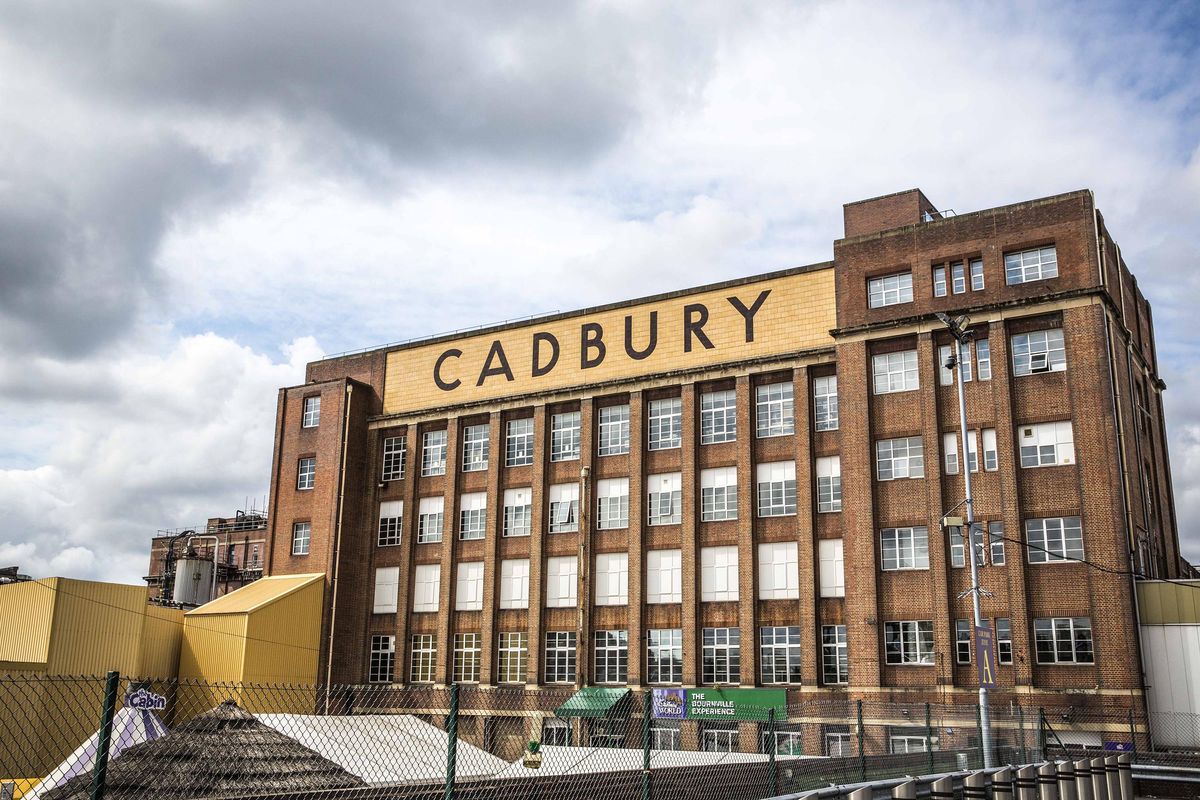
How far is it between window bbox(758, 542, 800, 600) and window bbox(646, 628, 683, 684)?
4.12 metres

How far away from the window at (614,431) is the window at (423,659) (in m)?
12.2

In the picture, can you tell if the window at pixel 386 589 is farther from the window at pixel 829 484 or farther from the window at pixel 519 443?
the window at pixel 829 484

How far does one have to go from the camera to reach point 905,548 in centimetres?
3778

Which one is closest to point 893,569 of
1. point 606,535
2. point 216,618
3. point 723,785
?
point 606,535

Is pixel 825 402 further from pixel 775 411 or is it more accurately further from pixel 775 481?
pixel 775 481

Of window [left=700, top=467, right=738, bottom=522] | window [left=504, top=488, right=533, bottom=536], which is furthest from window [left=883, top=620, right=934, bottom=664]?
window [left=504, top=488, right=533, bottom=536]

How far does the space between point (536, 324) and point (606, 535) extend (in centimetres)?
1088

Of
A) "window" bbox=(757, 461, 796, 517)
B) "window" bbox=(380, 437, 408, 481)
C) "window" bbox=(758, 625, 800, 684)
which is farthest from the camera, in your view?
"window" bbox=(380, 437, 408, 481)

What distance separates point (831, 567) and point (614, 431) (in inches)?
455

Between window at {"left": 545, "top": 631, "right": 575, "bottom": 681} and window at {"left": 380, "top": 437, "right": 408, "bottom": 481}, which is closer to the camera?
window at {"left": 545, "top": 631, "right": 575, "bottom": 681}

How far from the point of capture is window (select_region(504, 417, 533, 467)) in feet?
160

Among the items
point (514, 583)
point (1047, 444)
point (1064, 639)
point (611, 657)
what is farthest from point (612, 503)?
point (1064, 639)

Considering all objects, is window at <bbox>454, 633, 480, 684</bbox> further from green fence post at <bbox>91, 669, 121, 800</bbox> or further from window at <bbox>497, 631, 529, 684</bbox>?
green fence post at <bbox>91, 669, 121, 800</bbox>

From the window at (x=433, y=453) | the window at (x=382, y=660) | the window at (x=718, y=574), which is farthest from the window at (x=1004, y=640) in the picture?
the window at (x=382, y=660)
